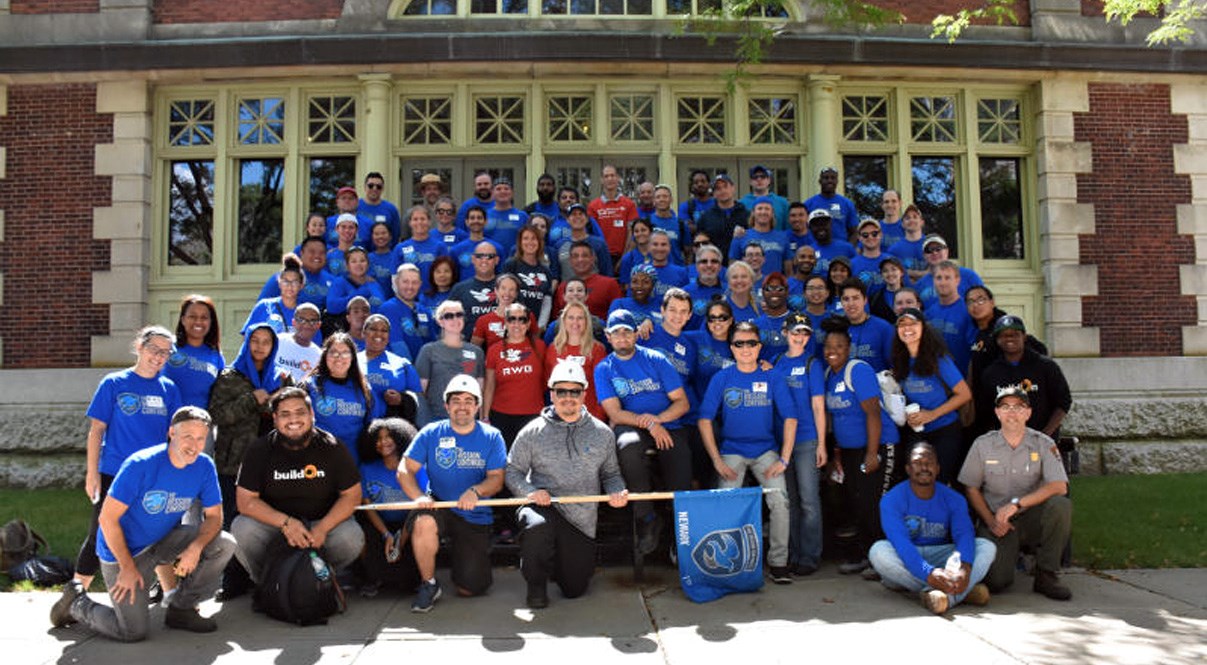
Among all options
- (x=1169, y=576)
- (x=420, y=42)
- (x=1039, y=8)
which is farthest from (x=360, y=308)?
(x=1039, y=8)

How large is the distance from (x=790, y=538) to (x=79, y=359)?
8868mm

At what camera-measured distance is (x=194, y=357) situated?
20.0ft

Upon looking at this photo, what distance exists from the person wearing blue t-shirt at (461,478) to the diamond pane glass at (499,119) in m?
6.22

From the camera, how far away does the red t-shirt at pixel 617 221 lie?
9539 millimetres

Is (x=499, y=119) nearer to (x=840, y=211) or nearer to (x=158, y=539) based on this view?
(x=840, y=211)

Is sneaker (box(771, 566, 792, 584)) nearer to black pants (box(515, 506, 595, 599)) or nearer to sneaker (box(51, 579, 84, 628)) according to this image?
black pants (box(515, 506, 595, 599))

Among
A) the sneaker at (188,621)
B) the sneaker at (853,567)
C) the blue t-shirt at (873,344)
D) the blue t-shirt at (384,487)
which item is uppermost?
the blue t-shirt at (873,344)

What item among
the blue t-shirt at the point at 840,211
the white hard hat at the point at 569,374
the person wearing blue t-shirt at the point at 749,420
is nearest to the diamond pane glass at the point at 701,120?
the blue t-shirt at the point at 840,211

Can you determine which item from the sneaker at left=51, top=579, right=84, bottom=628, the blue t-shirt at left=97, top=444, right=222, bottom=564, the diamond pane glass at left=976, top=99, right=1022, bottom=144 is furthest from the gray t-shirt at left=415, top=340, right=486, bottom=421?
the diamond pane glass at left=976, top=99, right=1022, bottom=144

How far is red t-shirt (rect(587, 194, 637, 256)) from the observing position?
9.54m

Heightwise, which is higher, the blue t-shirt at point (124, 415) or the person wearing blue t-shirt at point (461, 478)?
the blue t-shirt at point (124, 415)

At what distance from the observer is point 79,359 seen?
34.4 ft

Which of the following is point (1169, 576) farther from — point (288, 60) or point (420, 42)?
point (288, 60)

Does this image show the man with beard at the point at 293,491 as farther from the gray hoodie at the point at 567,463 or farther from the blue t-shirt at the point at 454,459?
the gray hoodie at the point at 567,463
